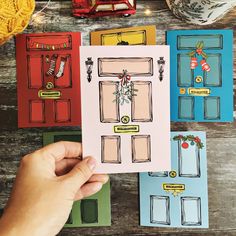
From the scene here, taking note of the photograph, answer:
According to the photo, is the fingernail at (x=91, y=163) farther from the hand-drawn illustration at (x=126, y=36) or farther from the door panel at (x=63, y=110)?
the hand-drawn illustration at (x=126, y=36)

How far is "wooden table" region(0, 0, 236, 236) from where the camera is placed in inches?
35.3

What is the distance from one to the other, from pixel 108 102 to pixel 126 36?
165mm

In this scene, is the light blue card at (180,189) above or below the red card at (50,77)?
below

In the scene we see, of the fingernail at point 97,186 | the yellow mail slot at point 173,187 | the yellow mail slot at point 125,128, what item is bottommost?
the yellow mail slot at point 173,187

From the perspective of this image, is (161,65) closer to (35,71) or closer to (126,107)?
(126,107)

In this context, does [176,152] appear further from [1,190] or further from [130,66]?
[1,190]

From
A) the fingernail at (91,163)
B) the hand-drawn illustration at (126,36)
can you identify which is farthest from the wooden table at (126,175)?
the fingernail at (91,163)

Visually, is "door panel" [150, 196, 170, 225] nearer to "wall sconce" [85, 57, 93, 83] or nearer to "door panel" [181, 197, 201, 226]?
"door panel" [181, 197, 201, 226]

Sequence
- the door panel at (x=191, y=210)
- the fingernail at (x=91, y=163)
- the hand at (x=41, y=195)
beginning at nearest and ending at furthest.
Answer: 1. the hand at (x=41, y=195)
2. the fingernail at (x=91, y=163)
3. the door panel at (x=191, y=210)

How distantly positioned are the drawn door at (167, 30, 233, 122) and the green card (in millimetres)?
224

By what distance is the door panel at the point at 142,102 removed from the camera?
829 millimetres

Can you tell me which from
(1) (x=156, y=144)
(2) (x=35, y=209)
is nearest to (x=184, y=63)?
(1) (x=156, y=144)

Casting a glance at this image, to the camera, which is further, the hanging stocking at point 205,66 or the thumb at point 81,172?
the hanging stocking at point 205,66

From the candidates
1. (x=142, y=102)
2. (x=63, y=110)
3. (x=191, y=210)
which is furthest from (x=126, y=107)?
(x=191, y=210)
